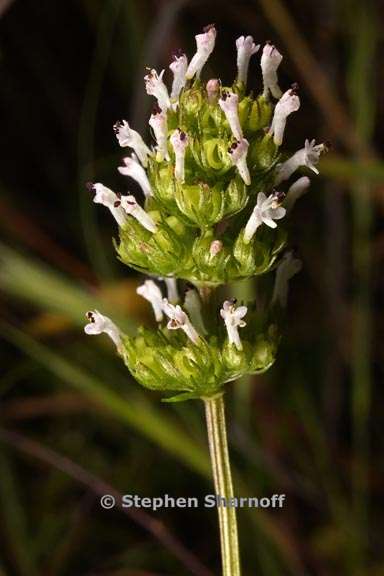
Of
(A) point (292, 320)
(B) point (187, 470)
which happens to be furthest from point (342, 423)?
(B) point (187, 470)

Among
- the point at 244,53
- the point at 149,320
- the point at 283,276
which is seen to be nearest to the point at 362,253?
the point at 149,320

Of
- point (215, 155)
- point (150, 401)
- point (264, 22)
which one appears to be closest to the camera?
point (215, 155)

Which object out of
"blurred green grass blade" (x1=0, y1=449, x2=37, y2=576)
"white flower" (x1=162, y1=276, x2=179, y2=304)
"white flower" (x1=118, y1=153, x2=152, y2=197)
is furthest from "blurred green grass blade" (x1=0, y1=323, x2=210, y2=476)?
"white flower" (x1=118, y1=153, x2=152, y2=197)

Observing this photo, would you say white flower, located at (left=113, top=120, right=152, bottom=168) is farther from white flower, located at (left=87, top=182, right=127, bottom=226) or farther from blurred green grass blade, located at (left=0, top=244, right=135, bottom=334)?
blurred green grass blade, located at (left=0, top=244, right=135, bottom=334)

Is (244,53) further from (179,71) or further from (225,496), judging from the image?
(225,496)

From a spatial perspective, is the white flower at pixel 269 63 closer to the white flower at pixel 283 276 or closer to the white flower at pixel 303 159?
the white flower at pixel 303 159

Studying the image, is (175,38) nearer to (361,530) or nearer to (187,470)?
(187,470)
